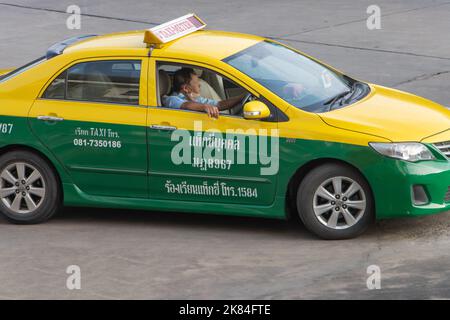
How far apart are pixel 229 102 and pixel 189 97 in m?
0.37

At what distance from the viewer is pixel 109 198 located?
10.2 m

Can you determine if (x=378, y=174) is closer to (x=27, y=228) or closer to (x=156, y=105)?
(x=156, y=105)

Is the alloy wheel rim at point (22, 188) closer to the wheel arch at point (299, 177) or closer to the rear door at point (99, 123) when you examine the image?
the rear door at point (99, 123)

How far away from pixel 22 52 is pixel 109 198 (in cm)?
695

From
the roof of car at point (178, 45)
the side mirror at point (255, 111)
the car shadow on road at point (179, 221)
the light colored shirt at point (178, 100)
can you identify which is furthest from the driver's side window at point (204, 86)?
the car shadow on road at point (179, 221)

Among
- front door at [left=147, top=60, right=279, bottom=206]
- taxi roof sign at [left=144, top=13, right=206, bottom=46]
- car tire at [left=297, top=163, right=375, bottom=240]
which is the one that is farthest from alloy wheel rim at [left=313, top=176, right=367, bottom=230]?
taxi roof sign at [left=144, top=13, right=206, bottom=46]

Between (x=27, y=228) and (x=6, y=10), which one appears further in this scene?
(x=6, y=10)

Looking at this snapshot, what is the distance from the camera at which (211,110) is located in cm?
979

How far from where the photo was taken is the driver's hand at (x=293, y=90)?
390 inches

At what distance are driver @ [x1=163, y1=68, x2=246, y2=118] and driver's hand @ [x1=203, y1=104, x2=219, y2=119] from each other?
47 millimetres

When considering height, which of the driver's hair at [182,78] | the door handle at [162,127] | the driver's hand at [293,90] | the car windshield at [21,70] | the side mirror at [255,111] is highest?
the car windshield at [21,70]

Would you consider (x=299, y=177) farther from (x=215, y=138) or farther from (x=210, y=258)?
(x=210, y=258)

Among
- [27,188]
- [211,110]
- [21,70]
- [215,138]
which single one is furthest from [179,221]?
[21,70]
